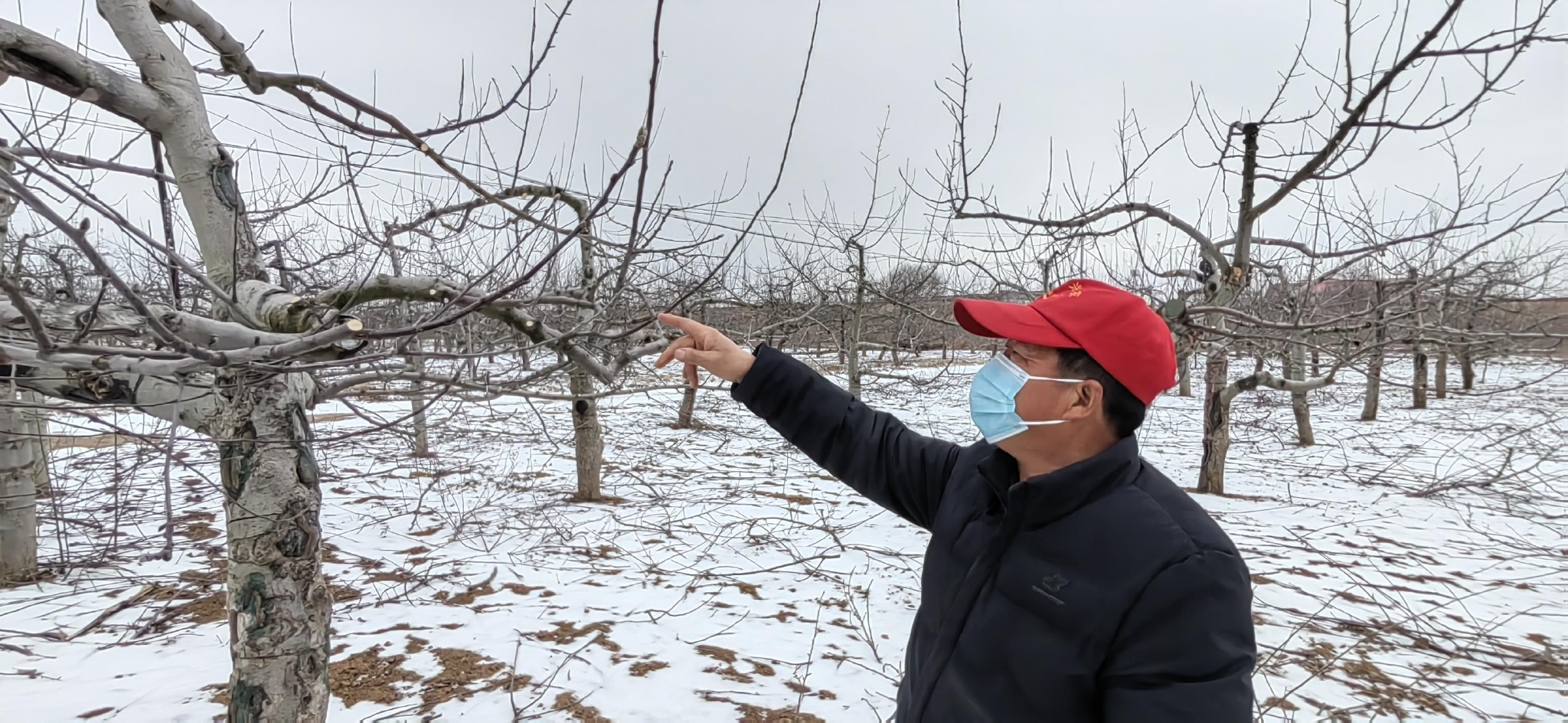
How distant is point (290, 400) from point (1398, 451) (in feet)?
43.9

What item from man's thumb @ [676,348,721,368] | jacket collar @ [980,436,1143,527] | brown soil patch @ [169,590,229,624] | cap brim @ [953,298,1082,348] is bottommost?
brown soil patch @ [169,590,229,624]

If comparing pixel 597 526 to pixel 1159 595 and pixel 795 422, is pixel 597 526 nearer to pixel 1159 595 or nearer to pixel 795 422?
pixel 795 422

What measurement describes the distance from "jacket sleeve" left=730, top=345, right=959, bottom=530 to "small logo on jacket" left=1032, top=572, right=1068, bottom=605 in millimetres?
526

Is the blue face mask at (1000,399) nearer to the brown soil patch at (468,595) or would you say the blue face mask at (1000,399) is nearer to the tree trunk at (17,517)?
the brown soil patch at (468,595)

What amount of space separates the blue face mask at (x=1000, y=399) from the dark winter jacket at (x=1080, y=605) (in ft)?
0.23

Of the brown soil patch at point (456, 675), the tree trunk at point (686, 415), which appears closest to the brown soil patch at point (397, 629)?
the brown soil patch at point (456, 675)

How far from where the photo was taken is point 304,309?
1765mm

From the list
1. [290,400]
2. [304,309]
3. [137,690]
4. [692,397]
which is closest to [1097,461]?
[304,309]

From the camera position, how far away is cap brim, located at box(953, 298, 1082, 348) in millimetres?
1298

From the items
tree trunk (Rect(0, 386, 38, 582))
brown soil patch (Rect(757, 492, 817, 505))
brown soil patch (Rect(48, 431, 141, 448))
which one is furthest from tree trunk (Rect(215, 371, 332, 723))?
brown soil patch (Rect(757, 492, 817, 505))

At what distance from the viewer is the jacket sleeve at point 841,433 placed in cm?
172

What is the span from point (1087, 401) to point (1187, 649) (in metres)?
0.46

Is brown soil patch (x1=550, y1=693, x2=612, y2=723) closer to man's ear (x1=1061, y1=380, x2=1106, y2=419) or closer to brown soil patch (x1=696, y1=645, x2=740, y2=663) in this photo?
brown soil patch (x1=696, y1=645, x2=740, y2=663)

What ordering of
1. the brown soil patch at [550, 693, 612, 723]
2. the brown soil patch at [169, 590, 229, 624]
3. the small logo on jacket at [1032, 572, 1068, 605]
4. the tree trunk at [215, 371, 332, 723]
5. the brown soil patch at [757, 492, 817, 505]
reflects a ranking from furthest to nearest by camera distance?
the brown soil patch at [757, 492, 817, 505]
the brown soil patch at [169, 590, 229, 624]
the brown soil patch at [550, 693, 612, 723]
the tree trunk at [215, 371, 332, 723]
the small logo on jacket at [1032, 572, 1068, 605]
